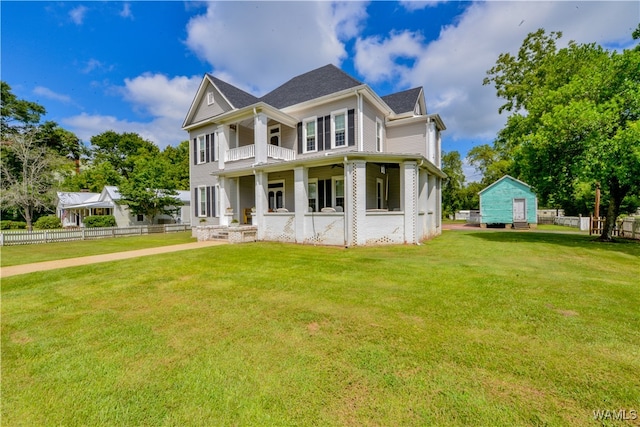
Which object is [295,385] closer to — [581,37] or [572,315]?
[572,315]

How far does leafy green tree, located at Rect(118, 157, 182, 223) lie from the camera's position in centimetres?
2098

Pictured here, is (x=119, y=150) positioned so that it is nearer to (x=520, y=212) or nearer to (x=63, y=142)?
(x=63, y=142)

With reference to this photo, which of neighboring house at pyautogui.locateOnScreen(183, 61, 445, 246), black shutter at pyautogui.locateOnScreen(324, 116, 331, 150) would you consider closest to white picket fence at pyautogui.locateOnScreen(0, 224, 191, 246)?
neighboring house at pyautogui.locateOnScreen(183, 61, 445, 246)

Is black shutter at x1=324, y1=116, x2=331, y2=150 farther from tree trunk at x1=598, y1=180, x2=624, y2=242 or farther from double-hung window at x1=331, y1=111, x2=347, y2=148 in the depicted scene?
tree trunk at x1=598, y1=180, x2=624, y2=242

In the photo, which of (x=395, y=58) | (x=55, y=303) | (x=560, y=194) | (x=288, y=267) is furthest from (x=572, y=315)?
(x=395, y=58)

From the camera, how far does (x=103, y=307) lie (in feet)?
14.7

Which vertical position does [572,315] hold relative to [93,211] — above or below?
below

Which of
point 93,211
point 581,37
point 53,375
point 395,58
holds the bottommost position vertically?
point 53,375

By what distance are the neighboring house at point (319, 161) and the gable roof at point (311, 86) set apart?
3.4 inches

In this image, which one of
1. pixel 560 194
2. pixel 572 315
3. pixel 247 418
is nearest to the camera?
pixel 247 418

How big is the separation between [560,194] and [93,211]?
134 feet

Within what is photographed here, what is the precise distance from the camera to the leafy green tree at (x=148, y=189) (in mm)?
20984

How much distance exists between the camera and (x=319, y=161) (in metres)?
11.2

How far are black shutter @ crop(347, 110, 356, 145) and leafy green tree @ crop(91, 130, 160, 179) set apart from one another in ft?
132
